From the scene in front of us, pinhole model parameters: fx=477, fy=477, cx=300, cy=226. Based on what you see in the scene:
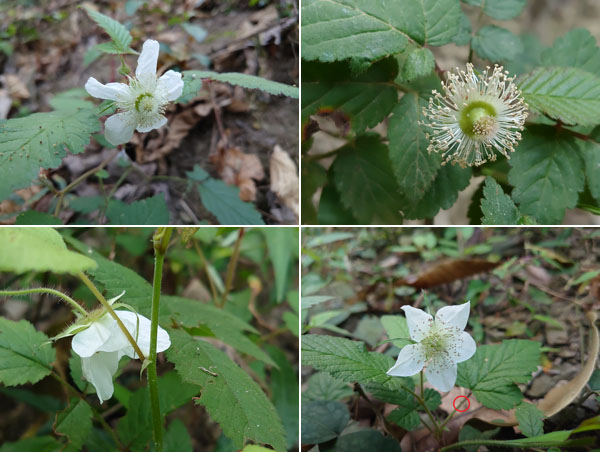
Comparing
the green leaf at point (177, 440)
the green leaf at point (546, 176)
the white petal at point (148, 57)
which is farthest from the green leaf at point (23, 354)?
the green leaf at point (546, 176)

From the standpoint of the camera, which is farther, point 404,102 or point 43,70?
point 43,70

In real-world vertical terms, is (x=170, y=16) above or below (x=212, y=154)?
above

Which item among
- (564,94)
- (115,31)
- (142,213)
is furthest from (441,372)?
(115,31)

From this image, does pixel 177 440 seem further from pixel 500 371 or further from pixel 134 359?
pixel 500 371

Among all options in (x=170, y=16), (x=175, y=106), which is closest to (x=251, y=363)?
(x=175, y=106)

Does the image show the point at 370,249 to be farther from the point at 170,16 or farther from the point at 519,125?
the point at 170,16

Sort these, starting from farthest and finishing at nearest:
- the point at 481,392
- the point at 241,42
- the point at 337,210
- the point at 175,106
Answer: the point at 241,42
the point at 175,106
the point at 337,210
the point at 481,392

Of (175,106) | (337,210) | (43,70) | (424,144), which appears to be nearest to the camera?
(424,144)

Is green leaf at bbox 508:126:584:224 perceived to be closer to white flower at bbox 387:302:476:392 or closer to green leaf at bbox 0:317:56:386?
white flower at bbox 387:302:476:392
